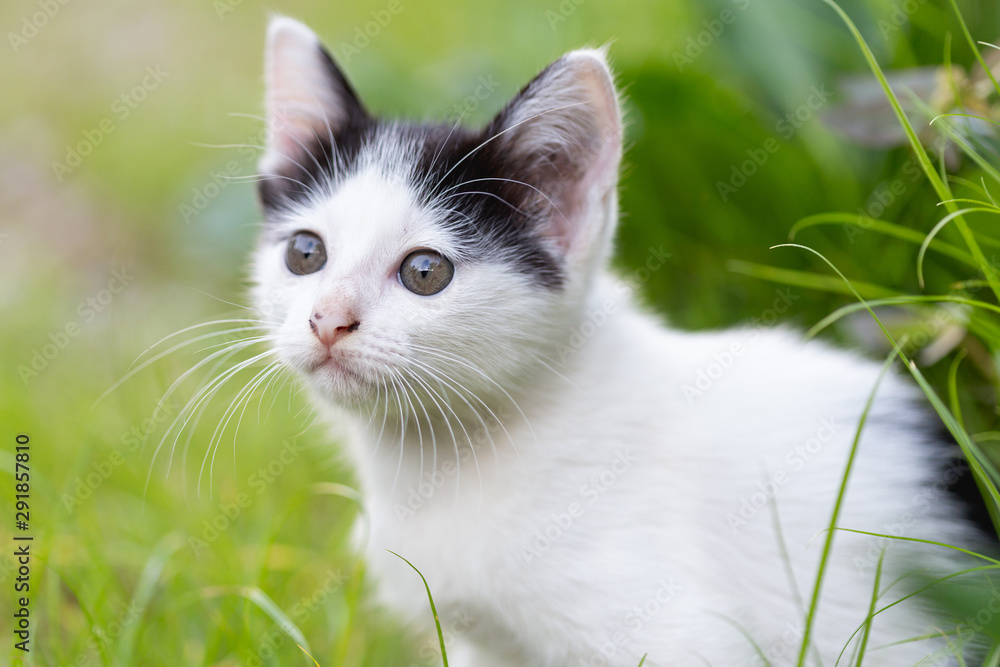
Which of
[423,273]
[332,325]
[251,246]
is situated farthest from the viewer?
[251,246]

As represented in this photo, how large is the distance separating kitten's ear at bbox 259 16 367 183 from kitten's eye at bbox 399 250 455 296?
0.47 meters

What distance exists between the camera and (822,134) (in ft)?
8.75

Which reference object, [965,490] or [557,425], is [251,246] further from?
[965,490]

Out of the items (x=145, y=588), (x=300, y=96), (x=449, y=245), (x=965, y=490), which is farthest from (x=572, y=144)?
(x=145, y=588)

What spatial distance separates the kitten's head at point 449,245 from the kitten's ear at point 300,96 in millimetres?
16

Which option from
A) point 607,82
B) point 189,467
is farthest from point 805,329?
point 189,467

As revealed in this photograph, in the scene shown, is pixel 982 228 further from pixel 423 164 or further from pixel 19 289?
pixel 19 289

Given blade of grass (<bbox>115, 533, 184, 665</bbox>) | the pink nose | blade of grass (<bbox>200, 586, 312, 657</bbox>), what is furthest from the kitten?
blade of grass (<bbox>115, 533, 184, 665</bbox>)

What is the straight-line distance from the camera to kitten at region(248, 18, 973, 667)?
1468mm

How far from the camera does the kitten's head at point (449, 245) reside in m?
1.45

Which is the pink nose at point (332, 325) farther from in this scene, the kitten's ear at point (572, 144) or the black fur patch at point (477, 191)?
the kitten's ear at point (572, 144)

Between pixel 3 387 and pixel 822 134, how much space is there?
3093 mm

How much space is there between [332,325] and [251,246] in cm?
187

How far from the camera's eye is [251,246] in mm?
3102
